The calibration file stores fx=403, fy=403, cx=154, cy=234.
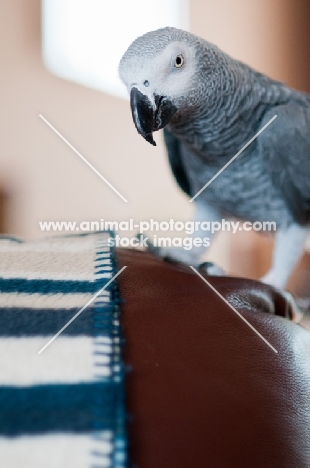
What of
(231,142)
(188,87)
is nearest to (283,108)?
(231,142)

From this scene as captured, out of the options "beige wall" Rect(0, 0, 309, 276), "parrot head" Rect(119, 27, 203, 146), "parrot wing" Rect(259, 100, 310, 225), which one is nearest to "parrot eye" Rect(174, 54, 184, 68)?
"parrot head" Rect(119, 27, 203, 146)

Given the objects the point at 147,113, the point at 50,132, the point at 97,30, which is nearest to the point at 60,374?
the point at 147,113

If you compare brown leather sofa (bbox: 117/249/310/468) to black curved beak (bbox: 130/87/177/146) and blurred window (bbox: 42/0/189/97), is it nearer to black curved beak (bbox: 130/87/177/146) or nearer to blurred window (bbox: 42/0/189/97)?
black curved beak (bbox: 130/87/177/146)

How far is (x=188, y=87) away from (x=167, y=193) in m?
0.45

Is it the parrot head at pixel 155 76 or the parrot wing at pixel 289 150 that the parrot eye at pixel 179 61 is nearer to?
the parrot head at pixel 155 76

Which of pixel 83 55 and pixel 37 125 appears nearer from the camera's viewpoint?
pixel 83 55

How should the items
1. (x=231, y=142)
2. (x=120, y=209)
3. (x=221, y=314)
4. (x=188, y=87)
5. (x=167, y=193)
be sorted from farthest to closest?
(x=120, y=209), (x=167, y=193), (x=231, y=142), (x=188, y=87), (x=221, y=314)

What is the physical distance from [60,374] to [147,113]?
354mm

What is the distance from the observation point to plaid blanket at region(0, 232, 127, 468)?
0.59ft

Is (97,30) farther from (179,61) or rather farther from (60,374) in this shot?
(60,374)

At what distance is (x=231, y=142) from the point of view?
26.4 inches

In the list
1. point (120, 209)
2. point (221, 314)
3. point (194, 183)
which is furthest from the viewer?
point (120, 209)

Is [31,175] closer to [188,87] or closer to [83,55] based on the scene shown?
[83,55]

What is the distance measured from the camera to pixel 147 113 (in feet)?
1.60
